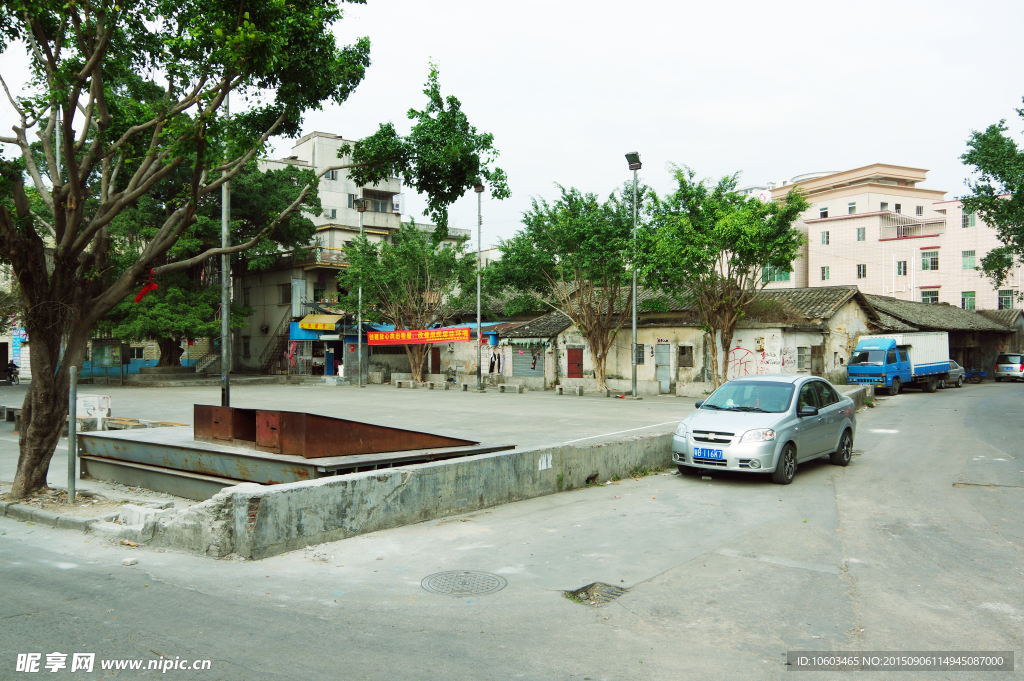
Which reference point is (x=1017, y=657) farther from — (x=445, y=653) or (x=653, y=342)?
(x=653, y=342)

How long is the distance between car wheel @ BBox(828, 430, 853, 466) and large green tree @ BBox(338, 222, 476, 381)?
2678 cm

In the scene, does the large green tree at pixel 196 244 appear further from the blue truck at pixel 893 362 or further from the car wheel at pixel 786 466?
the car wheel at pixel 786 466

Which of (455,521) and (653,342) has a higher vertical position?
(653,342)

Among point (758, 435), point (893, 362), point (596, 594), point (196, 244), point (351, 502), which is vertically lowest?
point (596, 594)

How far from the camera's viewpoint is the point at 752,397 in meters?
10.6

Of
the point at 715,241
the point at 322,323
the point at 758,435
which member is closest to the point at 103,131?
the point at 758,435

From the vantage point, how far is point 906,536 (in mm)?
6891

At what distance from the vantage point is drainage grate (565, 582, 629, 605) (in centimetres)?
503

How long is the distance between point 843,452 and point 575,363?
77.6 ft

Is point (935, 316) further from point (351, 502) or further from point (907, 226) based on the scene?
point (351, 502)

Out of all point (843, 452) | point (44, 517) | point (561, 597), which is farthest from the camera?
point (843, 452)

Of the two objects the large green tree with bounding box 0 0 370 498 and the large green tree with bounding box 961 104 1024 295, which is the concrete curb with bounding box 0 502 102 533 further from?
the large green tree with bounding box 961 104 1024 295

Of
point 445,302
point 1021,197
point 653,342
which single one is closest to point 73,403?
point 1021,197

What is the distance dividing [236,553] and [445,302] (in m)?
34.1
